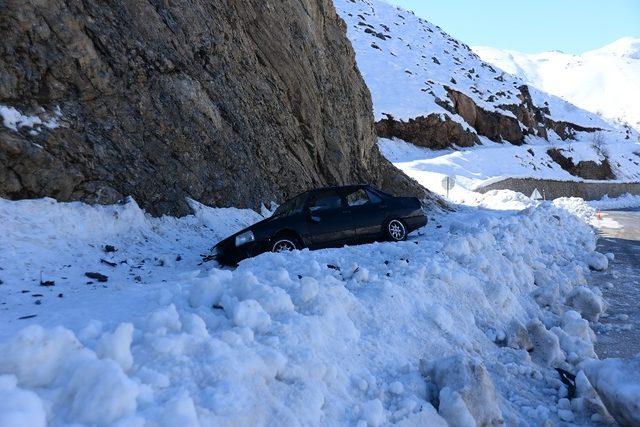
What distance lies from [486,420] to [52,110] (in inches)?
333

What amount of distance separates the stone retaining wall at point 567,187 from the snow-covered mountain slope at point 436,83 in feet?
38.7

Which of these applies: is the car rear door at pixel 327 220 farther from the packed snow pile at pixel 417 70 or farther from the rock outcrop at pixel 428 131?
the packed snow pile at pixel 417 70

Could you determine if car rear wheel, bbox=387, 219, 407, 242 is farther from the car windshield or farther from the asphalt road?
the asphalt road

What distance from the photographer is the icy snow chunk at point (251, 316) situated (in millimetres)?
4078

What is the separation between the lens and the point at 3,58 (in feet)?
28.4

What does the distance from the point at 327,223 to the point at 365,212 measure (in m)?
0.93

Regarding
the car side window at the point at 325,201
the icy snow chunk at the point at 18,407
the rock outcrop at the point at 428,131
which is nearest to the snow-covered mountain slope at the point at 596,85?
the rock outcrop at the point at 428,131

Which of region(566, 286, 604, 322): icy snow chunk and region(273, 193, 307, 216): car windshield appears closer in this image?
region(566, 286, 604, 322): icy snow chunk

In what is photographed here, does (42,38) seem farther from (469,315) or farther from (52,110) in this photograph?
(469,315)

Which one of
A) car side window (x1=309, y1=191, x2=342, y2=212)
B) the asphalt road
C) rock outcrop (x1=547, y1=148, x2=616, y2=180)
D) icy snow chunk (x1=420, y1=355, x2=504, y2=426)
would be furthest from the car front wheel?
rock outcrop (x1=547, y1=148, x2=616, y2=180)

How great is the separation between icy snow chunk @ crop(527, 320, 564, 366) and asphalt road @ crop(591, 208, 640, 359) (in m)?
0.75

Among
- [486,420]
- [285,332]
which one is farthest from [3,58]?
[486,420]

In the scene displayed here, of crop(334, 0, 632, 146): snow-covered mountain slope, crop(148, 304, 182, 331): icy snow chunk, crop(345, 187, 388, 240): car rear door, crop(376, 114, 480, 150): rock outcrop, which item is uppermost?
crop(334, 0, 632, 146): snow-covered mountain slope

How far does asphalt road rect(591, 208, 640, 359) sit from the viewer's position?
6.23 metres
